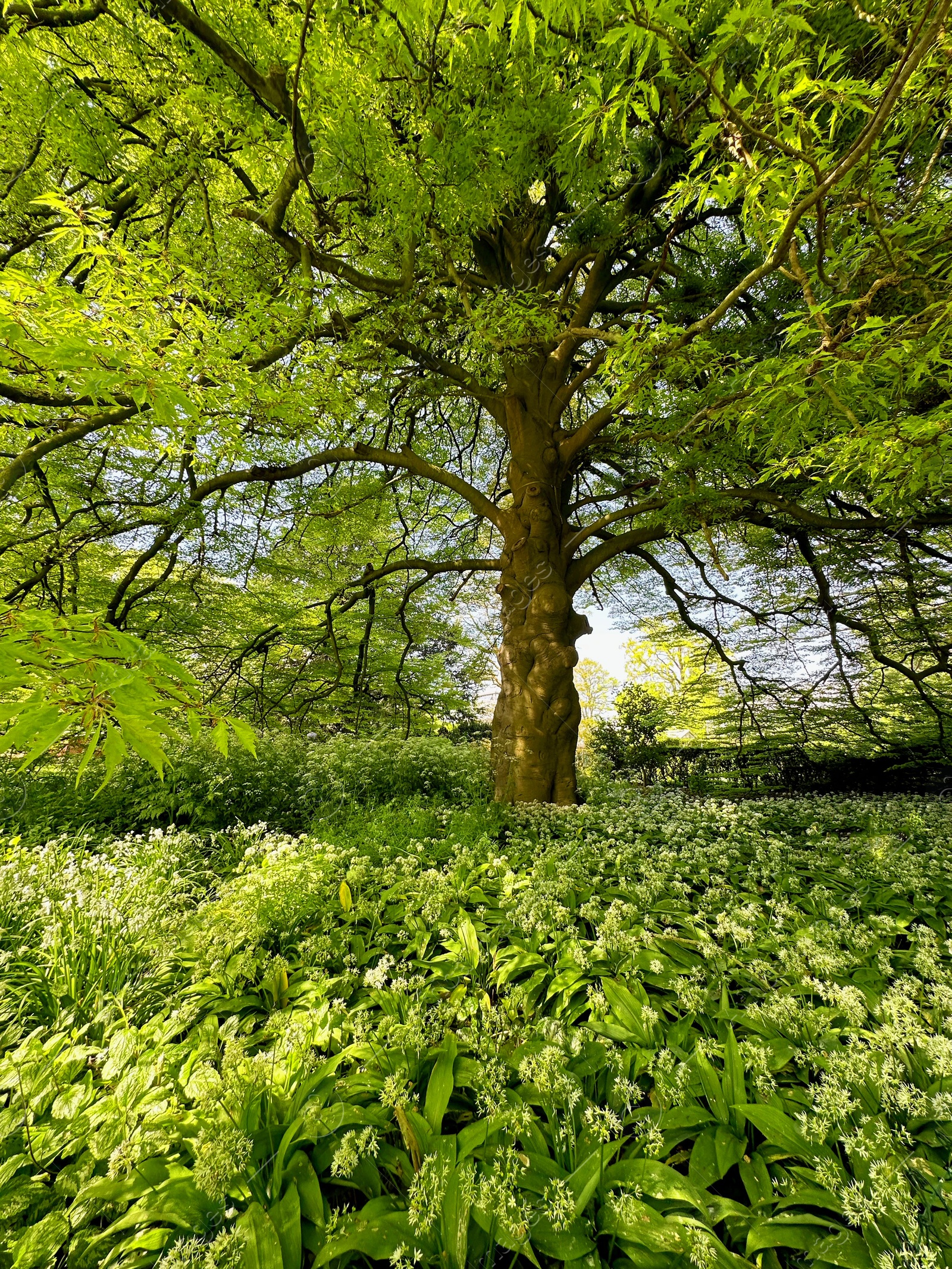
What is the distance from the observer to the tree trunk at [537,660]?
5.28 m

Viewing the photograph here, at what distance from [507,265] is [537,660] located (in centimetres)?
483

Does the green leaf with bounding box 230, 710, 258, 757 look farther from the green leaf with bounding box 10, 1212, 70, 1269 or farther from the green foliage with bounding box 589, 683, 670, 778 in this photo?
the green foliage with bounding box 589, 683, 670, 778

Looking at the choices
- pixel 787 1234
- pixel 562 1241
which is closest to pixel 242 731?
pixel 562 1241

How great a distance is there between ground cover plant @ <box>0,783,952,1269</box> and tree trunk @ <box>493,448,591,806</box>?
6.98 feet

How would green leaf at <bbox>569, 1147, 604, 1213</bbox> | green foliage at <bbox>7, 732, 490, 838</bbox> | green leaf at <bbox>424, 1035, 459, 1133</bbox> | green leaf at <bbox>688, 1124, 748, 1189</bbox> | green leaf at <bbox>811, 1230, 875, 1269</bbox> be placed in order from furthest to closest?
1. green foliage at <bbox>7, 732, 490, 838</bbox>
2. green leaf at <bbox>424, 1035, 459, 1133</bbox>
3. green leaf at <bbox>688, 1124, 748, 1189</bbox>
4. green leaf at <bbox>569, 1147, 604, 1213</bbox>
5. green leaf at <bbox>811, 1230, 875, 1269</bbox>

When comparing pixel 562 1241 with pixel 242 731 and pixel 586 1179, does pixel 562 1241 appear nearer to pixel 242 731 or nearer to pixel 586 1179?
pixel 586 1179

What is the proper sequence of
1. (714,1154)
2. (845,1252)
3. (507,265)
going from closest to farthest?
(845,1252), (714,1154), (507,265)

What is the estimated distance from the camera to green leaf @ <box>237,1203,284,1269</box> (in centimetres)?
117

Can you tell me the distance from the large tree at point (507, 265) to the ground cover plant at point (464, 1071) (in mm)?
2408

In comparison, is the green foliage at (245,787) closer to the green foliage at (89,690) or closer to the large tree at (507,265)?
the large tree at (507,265)

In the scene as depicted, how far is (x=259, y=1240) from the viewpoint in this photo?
3.98 ft

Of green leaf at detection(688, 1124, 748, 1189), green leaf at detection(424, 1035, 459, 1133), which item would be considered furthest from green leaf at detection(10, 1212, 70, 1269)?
green leaf at detection(688, 1124, 748, 1189)

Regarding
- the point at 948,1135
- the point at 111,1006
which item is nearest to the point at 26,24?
the point at 111,1006

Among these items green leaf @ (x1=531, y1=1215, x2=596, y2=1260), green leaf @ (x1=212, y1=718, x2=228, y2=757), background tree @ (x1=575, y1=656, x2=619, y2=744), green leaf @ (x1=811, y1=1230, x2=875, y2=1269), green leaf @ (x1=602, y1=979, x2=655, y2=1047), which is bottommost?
green leaf @ (x1=531, y1=1215, x2=596, y2=1260)
